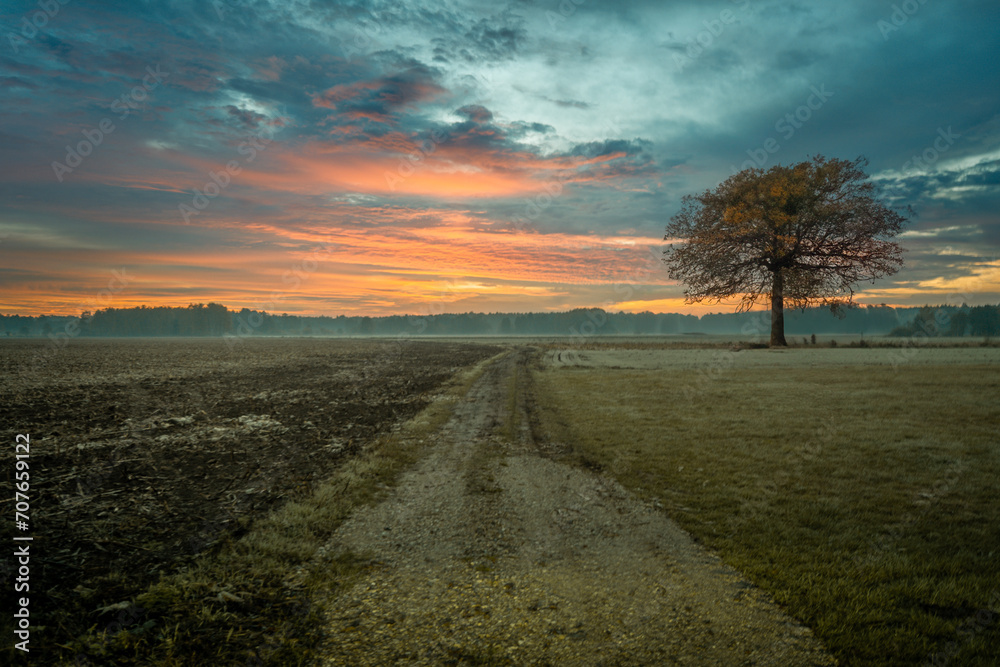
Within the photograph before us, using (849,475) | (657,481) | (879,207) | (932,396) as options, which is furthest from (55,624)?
(879,207)

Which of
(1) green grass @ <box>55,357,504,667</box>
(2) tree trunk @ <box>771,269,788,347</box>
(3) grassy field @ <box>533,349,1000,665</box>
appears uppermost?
(2) tree trunk @ <box>771,269,788,347</box>

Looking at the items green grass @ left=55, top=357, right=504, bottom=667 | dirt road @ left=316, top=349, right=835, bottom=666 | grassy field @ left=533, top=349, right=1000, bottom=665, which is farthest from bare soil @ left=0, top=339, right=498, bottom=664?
grassy field @ left=533, top=349, right=1000, bottom=665

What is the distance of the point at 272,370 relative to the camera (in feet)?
120

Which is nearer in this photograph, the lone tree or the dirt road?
the dirt road

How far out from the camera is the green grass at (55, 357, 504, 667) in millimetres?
4192

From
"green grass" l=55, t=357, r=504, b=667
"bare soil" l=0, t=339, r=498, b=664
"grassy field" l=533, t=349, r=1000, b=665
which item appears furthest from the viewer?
"bare soil" l=0, t=339, r=498, b=664

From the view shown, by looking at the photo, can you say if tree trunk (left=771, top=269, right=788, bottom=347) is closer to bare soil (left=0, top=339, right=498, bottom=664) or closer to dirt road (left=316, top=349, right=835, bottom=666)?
bare soil (left=0, top=339, right=498, bottom=664)

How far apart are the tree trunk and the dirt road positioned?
144 ft

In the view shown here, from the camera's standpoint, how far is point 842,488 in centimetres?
886

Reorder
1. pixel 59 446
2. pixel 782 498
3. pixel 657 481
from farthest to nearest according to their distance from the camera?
pixel 59 446 → pixel 657 481 → pixel 782 498

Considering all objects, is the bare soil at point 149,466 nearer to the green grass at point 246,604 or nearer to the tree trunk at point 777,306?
the green grass at point 246,604

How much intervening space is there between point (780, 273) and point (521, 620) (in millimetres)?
48787

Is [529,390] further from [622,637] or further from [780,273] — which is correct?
[780,273]

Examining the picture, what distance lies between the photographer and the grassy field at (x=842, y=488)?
481 cm
